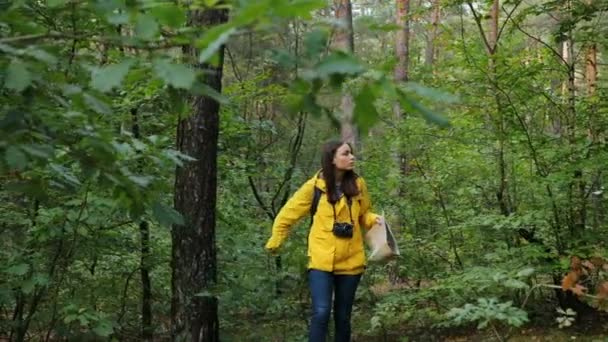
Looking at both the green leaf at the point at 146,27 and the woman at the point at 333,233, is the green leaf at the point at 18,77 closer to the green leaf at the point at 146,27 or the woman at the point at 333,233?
the green leaf at the point at 146,27

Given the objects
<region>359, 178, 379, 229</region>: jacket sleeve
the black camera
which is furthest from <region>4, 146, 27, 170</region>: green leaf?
<region>359, 178, 379, 229</region>: jacket sleeve

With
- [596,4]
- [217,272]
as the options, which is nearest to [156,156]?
[217,272]

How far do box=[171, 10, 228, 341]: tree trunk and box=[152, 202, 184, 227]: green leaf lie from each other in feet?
9.06

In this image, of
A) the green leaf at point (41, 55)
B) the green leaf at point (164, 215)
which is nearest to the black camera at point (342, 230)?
the green leaf at point (164, 215)

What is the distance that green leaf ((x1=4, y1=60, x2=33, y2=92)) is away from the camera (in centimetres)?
150

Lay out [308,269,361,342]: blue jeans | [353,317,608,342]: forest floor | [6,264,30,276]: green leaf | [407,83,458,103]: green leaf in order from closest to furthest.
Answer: [407,83,458,103]: green leaf → [6,264,30,276]: green leaf → [308,269,361,342]: blue jeans → [353,317,608,342]: forest floor

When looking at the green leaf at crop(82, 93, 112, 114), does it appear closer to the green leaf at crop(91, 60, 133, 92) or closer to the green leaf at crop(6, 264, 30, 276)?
the green leaf at crop(91, 60, 133, 92)

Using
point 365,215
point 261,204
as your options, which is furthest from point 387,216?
point 365,215

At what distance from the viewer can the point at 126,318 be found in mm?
6566

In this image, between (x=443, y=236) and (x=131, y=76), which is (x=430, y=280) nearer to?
(x=443, y=236)

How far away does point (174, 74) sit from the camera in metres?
1.27

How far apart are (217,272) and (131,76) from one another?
4046mm

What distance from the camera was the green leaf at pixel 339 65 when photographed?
1201 mm

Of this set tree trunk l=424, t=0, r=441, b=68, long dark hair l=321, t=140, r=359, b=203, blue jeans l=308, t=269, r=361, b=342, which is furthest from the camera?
tree trunk l=424, t=0, r=441, b=68
